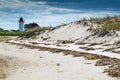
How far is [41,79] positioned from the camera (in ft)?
61.1

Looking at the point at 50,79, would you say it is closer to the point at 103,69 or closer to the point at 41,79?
the point at 41,79

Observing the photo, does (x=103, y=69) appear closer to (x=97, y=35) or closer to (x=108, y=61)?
(x=108, y=61)

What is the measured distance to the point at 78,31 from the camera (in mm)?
58500

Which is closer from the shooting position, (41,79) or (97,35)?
(41,79)

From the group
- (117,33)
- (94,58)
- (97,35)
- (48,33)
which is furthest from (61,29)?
(94,58)

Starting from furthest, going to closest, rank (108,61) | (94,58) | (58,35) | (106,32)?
(58,35)
(106,32)
(94,58)
(108,61)

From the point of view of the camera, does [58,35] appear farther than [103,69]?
Yes

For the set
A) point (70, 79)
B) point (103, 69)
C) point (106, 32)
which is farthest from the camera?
point (106, 32)

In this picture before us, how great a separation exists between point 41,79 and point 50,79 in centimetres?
50

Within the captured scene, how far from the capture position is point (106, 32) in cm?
4781

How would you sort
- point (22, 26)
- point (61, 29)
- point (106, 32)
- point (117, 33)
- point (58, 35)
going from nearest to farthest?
1. point (117, 33)
2. point (106, 32)
3. point (58, 35)
4. point (61, 29)
5. point (22, 26)

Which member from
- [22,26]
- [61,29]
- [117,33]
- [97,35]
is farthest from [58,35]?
[22,26]

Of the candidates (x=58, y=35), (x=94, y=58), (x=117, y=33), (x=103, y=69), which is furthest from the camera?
(x=58, y=35)

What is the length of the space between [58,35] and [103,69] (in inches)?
1683
